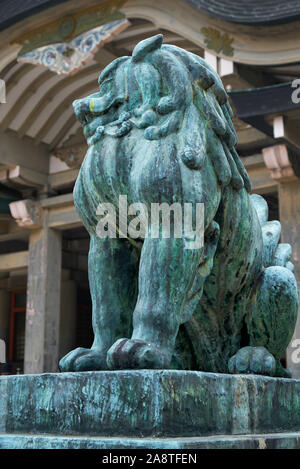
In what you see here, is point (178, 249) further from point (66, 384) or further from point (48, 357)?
point (48, 357)

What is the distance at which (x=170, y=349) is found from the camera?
157cm

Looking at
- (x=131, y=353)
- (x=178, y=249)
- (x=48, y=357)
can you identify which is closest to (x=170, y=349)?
(x=131, y=353)

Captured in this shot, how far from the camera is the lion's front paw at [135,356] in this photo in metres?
1.47

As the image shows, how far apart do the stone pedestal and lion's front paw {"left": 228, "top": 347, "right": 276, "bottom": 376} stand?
21cm

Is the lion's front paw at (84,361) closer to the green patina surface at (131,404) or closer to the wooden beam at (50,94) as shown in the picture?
the green patina surface at (131,404)

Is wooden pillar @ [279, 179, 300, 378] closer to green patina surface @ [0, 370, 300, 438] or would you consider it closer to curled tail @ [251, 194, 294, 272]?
curled tail @ [251, 194, 294, 272]

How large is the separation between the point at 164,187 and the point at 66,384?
535 mm

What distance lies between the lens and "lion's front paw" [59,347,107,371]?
5.43 ft

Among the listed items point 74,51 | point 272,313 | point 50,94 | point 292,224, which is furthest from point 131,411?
point 50,94

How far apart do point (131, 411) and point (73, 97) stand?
6.67m

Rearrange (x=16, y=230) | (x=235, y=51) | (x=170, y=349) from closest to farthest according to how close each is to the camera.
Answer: (x=170, y=349) < (x=235, y=51) < (x=16, y=230)

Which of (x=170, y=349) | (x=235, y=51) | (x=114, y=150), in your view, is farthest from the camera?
(x=235, y=51)

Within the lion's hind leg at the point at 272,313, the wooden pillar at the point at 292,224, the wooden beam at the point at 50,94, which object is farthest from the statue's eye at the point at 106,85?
the wooden beam at the point at 50,94

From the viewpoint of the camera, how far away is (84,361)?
1.66 meters
